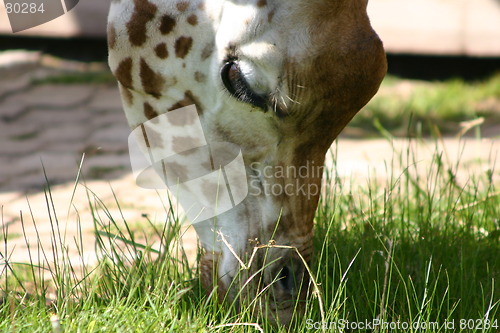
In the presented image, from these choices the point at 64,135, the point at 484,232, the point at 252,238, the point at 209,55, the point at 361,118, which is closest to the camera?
the point at 209,55

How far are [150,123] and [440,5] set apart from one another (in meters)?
5.08

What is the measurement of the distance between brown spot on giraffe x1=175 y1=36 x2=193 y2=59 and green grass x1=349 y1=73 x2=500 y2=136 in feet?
10.9

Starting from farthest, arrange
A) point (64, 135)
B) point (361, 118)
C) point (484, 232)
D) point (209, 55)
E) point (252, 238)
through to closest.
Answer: point (361, 118) < point (64, 135) < point (484, 232) < point (252, 238) < point (209, 55)

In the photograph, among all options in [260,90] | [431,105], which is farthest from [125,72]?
[431,105]

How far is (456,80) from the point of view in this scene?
657 centimetres

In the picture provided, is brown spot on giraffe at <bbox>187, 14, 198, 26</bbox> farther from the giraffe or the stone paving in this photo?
the stone paving

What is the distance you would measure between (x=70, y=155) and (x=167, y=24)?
284 centimetres

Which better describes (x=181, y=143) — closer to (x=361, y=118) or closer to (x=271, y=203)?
(x=271, y=203)

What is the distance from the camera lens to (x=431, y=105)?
583 cm

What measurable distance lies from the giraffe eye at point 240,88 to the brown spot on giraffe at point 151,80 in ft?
0.70

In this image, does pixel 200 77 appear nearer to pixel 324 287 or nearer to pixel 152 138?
pixel 152 138

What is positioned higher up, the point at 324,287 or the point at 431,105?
the point at 324,287

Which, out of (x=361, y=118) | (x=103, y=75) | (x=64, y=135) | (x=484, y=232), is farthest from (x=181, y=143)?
(x=103, y=75)

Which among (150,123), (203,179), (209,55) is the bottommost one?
(203,179)
